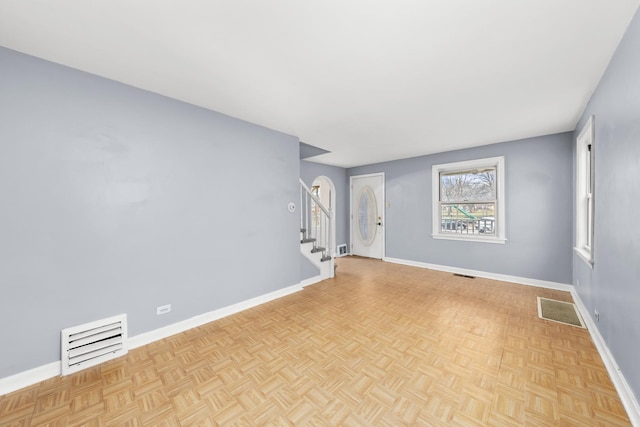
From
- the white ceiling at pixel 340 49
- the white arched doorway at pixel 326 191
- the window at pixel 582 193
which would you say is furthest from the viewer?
the white arched doorway at pixel 326 191

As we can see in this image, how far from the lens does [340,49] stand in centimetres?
184

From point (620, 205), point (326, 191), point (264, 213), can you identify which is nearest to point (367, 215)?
point (326, 191)

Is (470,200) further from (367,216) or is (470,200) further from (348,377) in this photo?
(348,377)

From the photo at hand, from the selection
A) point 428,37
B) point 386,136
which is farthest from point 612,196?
point 386,136

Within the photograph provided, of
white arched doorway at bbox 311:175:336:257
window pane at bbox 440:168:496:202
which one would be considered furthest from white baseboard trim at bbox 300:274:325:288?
window pane at bbox 440:168:496:202

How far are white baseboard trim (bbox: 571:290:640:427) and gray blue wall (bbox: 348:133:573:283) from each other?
1544 millimetres

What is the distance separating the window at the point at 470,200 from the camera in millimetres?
4480

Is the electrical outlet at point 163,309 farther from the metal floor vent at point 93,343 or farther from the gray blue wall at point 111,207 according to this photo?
the metal floor vent at point 93,343

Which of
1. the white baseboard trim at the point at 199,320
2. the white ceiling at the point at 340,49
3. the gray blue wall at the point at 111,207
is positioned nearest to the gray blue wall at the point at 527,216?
the white ceiling at the point at 340,49

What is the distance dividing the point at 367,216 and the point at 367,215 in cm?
3

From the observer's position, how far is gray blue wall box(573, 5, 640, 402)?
1.53m

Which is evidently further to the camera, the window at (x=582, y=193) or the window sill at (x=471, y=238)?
the window sill at (x=471, y=238)

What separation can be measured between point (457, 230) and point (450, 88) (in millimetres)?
3423

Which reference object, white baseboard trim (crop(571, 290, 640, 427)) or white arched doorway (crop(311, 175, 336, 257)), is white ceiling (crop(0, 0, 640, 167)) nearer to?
white baseboard trim (crop(571, 290, 640, 427))
